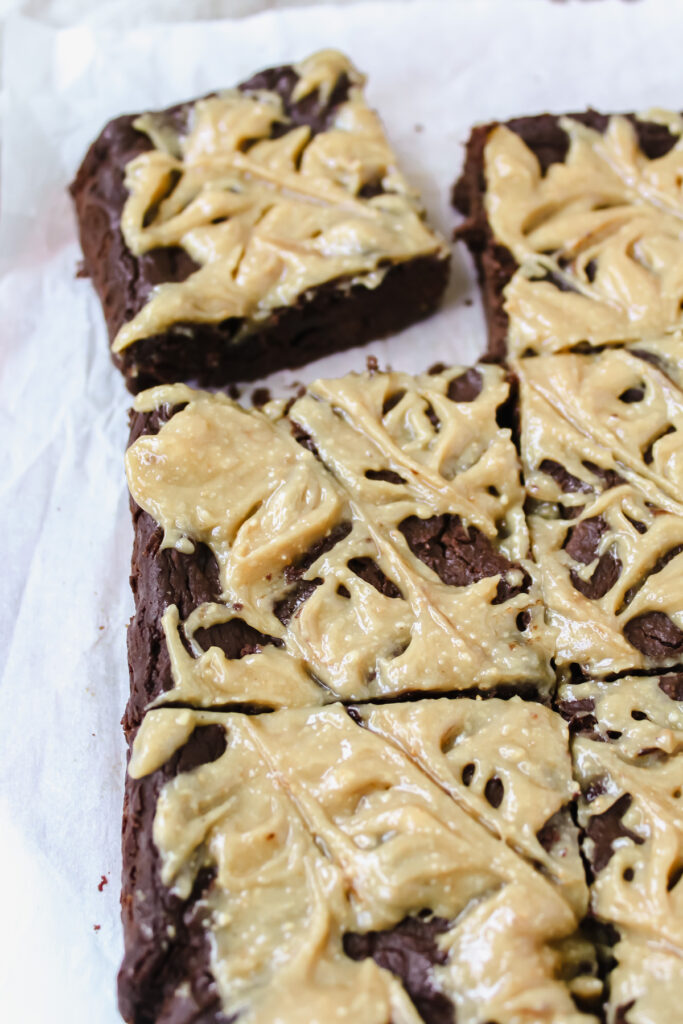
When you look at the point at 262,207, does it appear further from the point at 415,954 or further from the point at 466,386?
the point at 415,954

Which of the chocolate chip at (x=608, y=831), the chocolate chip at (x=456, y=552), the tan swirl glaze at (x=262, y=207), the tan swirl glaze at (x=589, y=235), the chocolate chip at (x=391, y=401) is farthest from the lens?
the tan swirl glaze at (x=262, y=207)

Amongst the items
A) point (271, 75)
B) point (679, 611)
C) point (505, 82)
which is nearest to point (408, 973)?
point (679, 611)

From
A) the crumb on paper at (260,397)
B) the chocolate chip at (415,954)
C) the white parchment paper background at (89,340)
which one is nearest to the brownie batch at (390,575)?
the chocolate chip at (415,954)

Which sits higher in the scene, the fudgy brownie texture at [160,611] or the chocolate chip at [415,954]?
the fudgy brownie texture at [160,611]

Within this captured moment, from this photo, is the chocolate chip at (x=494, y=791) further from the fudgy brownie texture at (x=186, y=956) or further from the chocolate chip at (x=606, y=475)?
Result: the chocolate chip at (x=606, y=475)

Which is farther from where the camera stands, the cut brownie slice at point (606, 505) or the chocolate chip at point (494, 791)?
the cut brownie slice at point (606, 505)

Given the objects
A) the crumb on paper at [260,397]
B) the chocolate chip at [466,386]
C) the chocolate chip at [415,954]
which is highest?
the crumb on paper at [260,397]

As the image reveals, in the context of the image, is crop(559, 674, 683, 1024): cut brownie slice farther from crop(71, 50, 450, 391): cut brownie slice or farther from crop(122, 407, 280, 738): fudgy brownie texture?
crop(71, 50, 450, 391): cut brownie slice
